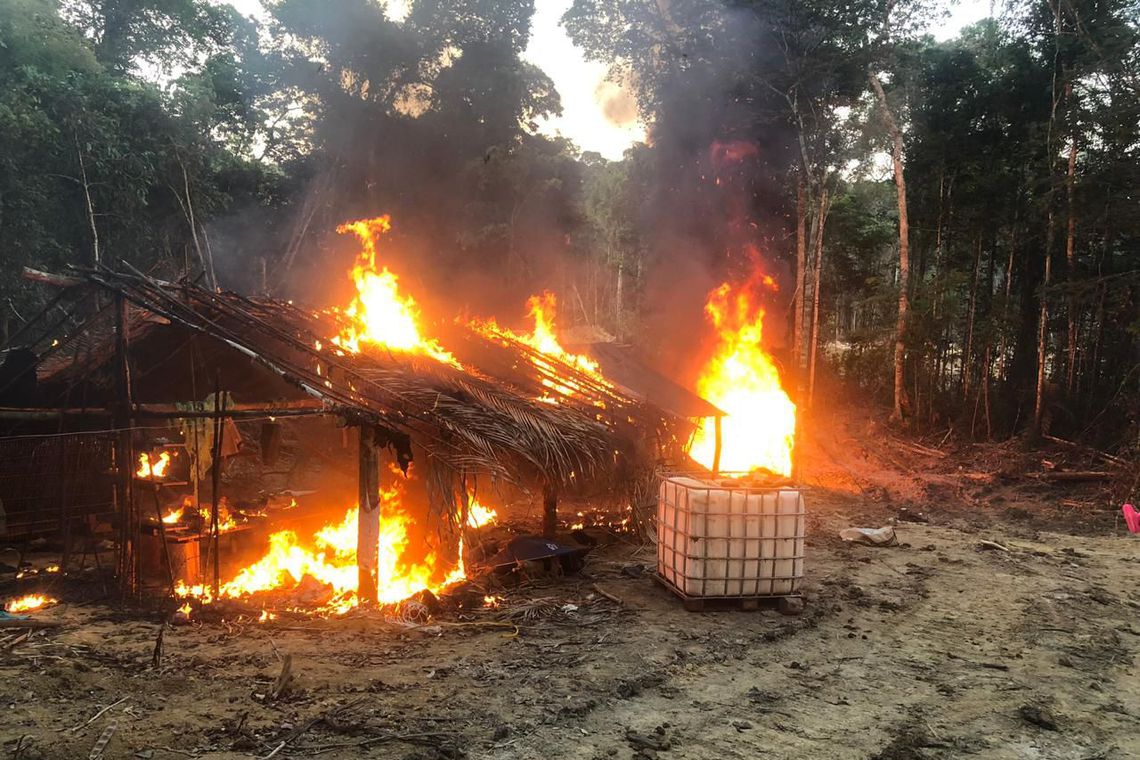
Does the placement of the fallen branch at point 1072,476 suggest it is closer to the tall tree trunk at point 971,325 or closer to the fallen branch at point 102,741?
the tall tree trunk at point 971,325

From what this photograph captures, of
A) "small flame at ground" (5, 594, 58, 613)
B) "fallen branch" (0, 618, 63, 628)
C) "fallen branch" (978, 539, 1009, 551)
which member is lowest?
"fallen branch" (978, 539, 1009, 551)

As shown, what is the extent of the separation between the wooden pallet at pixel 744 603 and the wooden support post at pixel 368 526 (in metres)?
4.13

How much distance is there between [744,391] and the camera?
2070 centimetres

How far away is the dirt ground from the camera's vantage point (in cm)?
554

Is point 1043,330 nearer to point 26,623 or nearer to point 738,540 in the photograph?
point 738,540

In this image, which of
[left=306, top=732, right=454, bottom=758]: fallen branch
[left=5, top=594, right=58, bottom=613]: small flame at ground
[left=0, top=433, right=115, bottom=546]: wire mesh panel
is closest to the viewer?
[left=306, top=732, right=454, bottom=758]: fallen branch

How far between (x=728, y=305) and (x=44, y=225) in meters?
19.4

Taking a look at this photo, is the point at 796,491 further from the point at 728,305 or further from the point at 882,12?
the point at 882,12

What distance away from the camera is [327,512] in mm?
12359

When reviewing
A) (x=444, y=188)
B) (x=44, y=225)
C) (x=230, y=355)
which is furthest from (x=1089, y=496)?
(x=44, y=225)

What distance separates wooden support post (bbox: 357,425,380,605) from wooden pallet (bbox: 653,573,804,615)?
413 centimetres

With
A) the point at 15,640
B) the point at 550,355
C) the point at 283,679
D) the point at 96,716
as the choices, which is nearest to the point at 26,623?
the point at 15,640

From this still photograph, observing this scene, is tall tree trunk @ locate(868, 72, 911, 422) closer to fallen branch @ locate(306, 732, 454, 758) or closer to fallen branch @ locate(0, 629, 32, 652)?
fallen branch @ locate(306, 732, 454, 758)

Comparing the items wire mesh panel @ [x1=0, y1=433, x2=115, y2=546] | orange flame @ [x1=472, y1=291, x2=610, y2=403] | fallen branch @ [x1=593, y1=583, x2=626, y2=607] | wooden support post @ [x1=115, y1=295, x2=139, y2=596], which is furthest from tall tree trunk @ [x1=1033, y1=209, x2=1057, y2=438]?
wire mesh panel @ [x1=0, y1=433, x2=115, y2=546]
